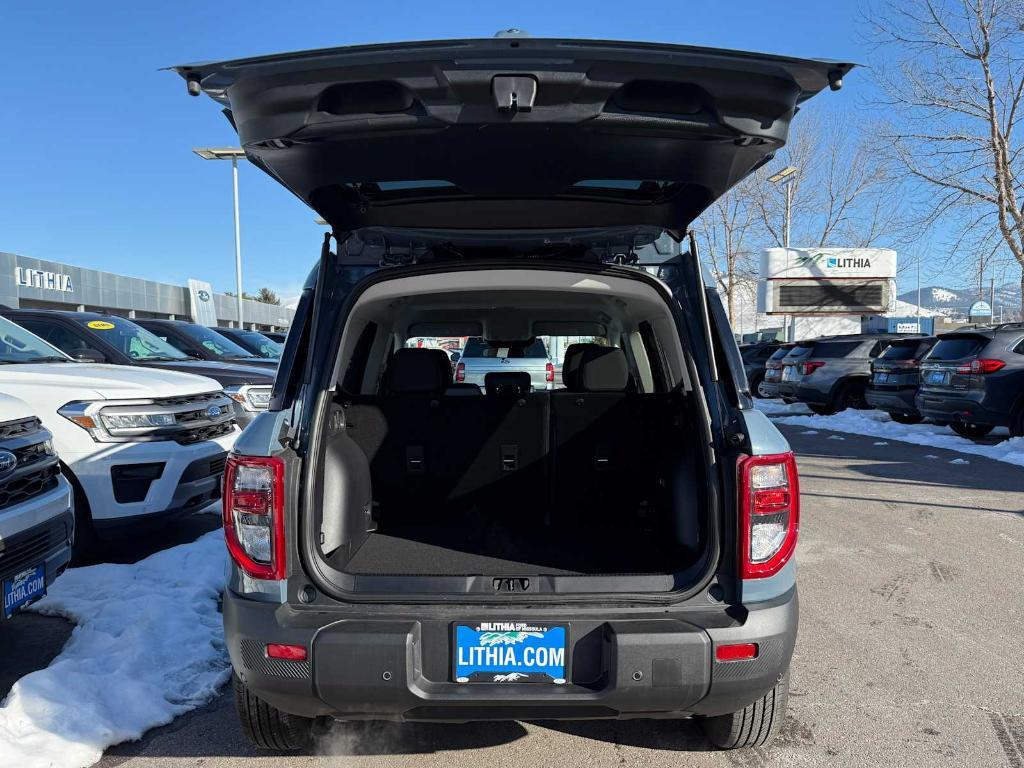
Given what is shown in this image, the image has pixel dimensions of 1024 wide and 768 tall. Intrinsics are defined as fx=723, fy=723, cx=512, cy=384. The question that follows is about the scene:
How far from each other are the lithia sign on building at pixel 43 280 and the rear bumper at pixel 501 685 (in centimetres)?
2519

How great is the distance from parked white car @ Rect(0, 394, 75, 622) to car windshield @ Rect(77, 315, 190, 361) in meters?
4.26

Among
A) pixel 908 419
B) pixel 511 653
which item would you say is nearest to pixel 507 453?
pixel 511 653

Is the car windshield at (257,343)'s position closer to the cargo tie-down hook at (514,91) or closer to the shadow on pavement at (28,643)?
the shadow on pavement at (28,643)

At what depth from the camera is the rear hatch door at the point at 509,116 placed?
80.3 inches

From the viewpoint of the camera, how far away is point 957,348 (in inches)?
408

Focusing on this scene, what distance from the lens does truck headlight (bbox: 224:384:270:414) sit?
7.82 meters

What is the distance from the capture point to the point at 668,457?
323cm

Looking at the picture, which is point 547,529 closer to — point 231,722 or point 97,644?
point 231,722

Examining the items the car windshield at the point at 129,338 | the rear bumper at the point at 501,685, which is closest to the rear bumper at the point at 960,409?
the rear bumper at the point at 501,685

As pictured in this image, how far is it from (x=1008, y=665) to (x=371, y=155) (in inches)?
147

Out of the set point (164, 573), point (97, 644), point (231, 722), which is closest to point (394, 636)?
point (231, 722)

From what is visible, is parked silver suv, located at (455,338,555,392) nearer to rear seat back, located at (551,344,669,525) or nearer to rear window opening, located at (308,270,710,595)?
rear window opening, located at (308,270,710,595)

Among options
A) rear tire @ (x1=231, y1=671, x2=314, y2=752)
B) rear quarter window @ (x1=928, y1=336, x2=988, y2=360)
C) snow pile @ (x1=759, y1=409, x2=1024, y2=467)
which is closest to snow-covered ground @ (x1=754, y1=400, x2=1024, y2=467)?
snow pile @ (x1=759, y1=409, x2=1024, y2=467)

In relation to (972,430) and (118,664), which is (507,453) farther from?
(972,430)
